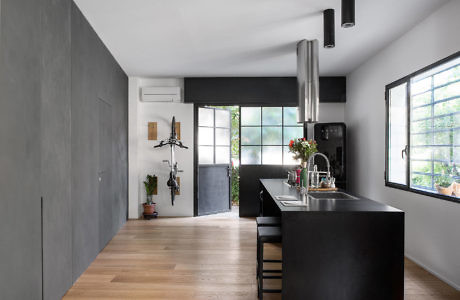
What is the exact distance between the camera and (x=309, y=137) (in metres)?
5.80

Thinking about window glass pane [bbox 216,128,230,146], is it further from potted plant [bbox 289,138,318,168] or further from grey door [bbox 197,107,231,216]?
potted plant [bbox 289,138,318,168]

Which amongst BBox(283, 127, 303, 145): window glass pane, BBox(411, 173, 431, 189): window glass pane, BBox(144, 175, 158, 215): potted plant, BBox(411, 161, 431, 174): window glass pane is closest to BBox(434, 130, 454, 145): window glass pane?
BBox(411, 161, 431, 174): window glass pane

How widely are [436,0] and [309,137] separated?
125 inches

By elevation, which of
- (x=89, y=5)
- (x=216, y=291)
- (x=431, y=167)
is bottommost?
(x=216, y=291)

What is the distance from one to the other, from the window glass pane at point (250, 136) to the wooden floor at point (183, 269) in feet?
5.71

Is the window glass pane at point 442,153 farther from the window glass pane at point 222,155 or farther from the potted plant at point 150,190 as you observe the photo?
the potted plant at point 150,190

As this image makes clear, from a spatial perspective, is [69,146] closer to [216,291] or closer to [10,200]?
[10,200]

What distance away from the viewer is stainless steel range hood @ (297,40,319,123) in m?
3.70

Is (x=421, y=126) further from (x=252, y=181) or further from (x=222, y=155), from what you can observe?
(x=222, y=155)

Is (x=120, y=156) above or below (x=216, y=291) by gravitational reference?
above

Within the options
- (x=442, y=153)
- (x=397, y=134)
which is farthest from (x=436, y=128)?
(x=397, y=134)

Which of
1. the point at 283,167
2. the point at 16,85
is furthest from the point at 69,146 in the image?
the point at 283,167

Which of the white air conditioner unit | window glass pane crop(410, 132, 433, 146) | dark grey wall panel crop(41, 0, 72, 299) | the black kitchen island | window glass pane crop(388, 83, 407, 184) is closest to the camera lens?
the black kitchen island

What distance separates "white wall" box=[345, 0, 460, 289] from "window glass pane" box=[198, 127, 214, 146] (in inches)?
97.7
